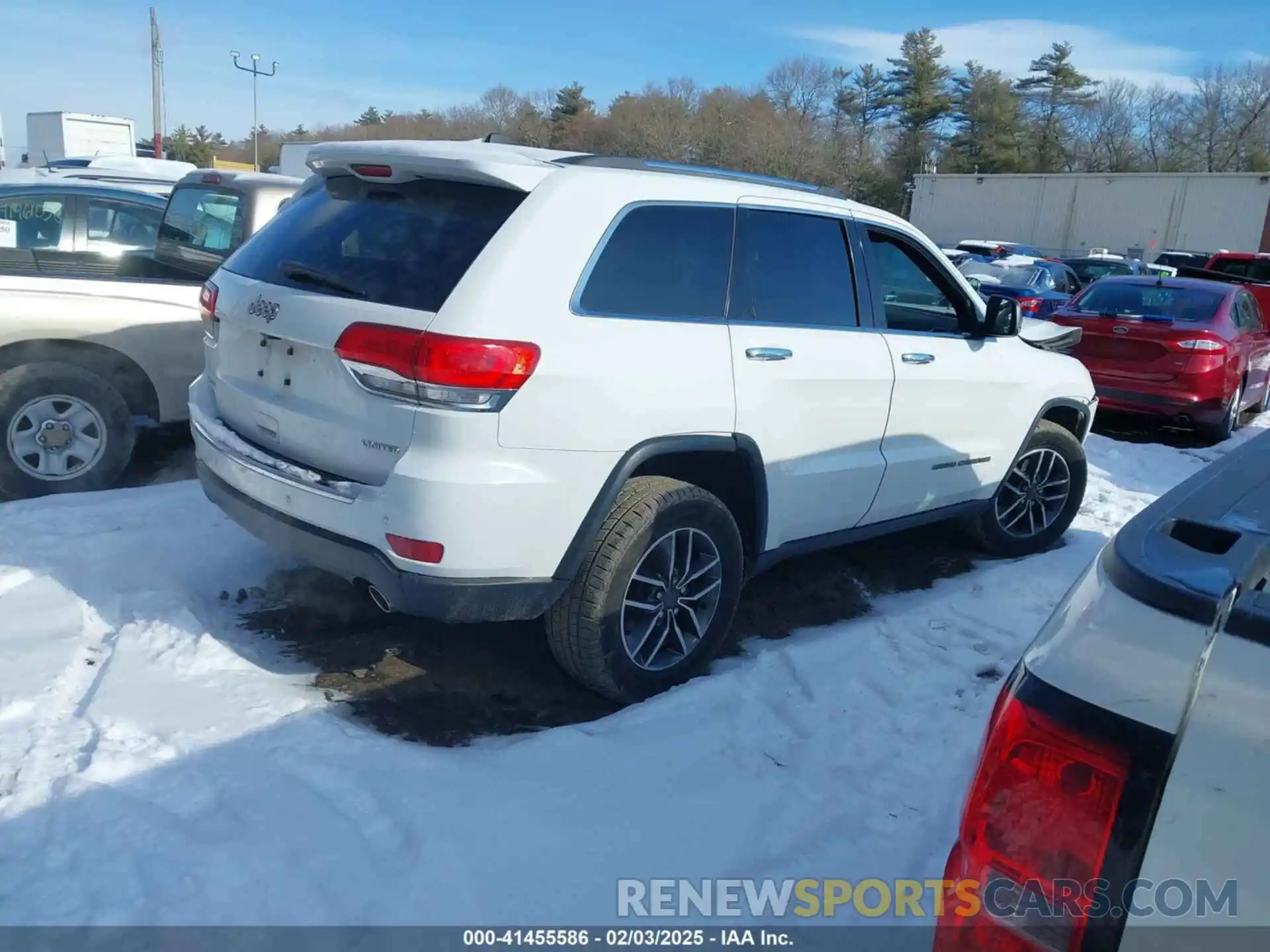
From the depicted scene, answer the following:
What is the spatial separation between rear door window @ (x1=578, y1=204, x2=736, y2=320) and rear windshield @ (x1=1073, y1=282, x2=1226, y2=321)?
24.2 feet

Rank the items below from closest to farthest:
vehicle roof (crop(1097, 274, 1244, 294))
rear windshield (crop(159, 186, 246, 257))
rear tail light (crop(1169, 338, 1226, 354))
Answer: rear windshield (crop(159, 186, 246, 257)), rear tail light (crop(1169, 338, 1226, 354)), vehicle roof (crop(1097, 274, 1244, 294))

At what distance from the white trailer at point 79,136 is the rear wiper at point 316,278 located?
112 feet

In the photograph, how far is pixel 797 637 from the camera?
14.6 ft

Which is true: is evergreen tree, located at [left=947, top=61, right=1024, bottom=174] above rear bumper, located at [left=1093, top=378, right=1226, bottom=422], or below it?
above

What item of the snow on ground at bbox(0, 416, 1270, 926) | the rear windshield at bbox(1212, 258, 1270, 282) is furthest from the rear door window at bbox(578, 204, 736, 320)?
the rear windshield at bbox(1212, 258, 1270, 282)

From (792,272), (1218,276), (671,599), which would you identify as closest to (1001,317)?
(792,272)

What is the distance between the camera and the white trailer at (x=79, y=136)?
109 feet

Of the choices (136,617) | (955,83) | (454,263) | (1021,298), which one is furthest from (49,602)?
(955,83)

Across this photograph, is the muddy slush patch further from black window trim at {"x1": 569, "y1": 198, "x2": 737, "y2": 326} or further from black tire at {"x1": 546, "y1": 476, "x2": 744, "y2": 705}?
black window trim at {"x1": 569, "y1": 198, "x2": 737, "y2": 326}

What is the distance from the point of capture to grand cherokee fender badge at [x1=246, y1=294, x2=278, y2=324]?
3494 millimetres

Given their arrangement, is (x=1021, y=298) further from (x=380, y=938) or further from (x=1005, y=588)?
(x=380, y=938)

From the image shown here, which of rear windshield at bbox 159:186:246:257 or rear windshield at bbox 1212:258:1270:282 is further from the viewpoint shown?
rear windshield at bbox 1212:258:1270:282

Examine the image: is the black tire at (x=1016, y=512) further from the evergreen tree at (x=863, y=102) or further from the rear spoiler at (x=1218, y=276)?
the evergreen tree at (x=863, y=102)

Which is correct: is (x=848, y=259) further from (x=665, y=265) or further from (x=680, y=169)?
(x=665, y=265)
